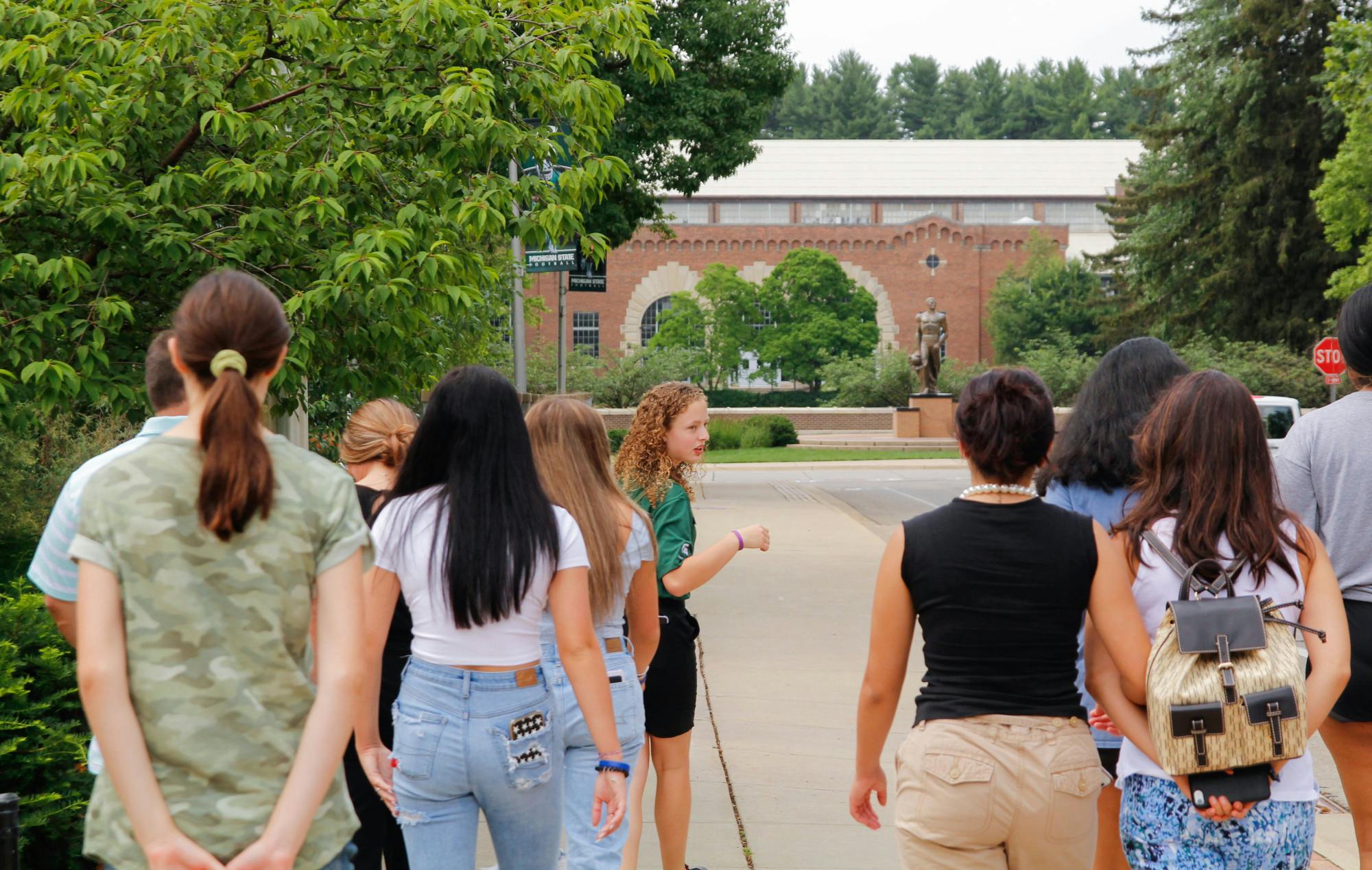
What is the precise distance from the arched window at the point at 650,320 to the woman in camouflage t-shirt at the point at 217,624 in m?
66.4

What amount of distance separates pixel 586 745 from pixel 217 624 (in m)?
1.79

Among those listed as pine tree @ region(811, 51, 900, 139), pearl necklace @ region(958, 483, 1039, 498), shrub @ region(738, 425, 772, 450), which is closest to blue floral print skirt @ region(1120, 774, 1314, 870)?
pearl necklace @ region(958, 483, 1039, 498)

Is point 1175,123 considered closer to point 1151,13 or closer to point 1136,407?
point 1151,13

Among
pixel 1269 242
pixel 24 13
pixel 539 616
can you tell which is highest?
pixel 1269 242

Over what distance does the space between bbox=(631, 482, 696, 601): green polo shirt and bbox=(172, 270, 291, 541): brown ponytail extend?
86.7 inches

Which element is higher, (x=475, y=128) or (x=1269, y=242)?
(x=1269, y=242)

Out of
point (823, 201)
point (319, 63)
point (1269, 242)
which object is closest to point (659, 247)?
point (823, 201)

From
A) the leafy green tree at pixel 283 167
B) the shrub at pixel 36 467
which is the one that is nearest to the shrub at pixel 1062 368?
the shrub at pixel 36 467

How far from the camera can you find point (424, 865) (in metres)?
3.01

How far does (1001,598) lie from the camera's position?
2.85 metres

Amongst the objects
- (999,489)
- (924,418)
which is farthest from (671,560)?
(924,418)

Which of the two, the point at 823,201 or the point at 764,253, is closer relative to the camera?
the point at 764,253

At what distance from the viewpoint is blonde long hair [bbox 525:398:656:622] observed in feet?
12.3

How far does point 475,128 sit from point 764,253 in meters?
62.4
